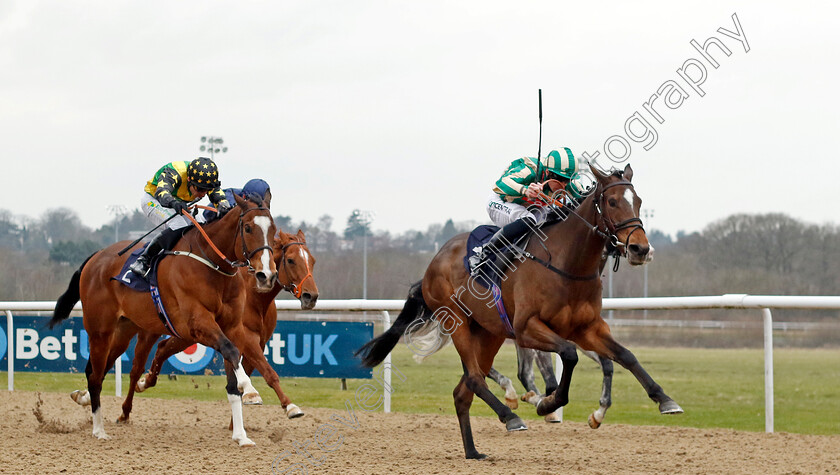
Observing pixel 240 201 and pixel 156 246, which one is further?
pixel 156 246

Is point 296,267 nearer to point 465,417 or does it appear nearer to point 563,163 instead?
point 465,417

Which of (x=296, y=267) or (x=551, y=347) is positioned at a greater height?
(x=296, y=267)

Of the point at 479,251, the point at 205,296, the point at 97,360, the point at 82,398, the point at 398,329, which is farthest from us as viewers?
the point at 82,398

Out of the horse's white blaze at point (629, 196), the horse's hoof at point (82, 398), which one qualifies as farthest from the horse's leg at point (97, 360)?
the horse's white blaze at point (629, 196)

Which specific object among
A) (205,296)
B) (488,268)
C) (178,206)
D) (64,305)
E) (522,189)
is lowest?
(64,305)

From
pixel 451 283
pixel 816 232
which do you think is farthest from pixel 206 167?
pixel 816 232

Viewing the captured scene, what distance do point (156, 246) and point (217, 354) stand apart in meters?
3.08

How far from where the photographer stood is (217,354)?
372 inches

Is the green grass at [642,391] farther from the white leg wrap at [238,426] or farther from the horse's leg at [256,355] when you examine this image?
the white leg wrap at [238,426]

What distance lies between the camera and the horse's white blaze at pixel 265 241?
582 centimetres

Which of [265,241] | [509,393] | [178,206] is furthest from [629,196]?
[178,206]

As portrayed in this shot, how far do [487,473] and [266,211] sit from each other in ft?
7.65

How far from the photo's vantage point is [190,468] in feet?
16.5

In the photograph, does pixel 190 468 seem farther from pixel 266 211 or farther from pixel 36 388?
pixel 36 388
